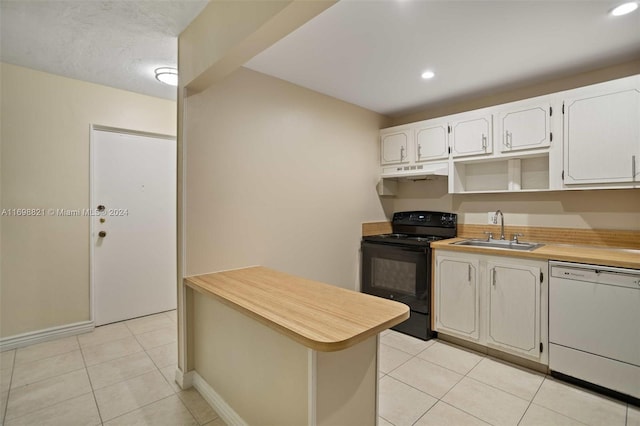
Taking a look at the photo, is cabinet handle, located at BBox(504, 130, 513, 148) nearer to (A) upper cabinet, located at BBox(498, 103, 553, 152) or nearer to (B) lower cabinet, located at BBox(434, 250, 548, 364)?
(A) upper cabinet, located at BBox(498, 103, 553, 152)

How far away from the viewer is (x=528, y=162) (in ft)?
9.54

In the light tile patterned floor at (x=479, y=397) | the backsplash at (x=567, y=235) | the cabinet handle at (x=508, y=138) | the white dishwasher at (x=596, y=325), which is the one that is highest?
the cabinet handle at (x=508, y=138)

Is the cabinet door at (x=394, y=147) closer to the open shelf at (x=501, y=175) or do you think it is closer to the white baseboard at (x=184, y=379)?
the open shelf at (x=501, y=175)

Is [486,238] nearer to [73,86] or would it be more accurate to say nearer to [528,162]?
[528,162]

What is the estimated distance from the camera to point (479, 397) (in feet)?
6.76

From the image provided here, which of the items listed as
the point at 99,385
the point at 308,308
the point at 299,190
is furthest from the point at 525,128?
the point at 99,385

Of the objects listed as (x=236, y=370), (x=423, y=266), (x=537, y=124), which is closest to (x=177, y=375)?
(x=236, y=370)

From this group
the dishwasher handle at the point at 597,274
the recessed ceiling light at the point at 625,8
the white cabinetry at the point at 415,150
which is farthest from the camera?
the white cabinetry at the point at 415,150

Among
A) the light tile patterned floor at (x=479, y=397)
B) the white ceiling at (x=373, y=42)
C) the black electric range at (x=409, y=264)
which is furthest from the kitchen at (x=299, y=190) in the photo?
the light tile patterned floor at (x=479, y=397)

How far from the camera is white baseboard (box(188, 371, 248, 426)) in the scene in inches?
70.0

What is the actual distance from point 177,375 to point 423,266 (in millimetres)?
2270

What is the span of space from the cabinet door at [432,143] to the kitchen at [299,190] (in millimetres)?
397

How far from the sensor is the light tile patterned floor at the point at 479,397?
6.08ft

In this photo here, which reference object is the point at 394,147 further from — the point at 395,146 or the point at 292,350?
the point at 292,350
